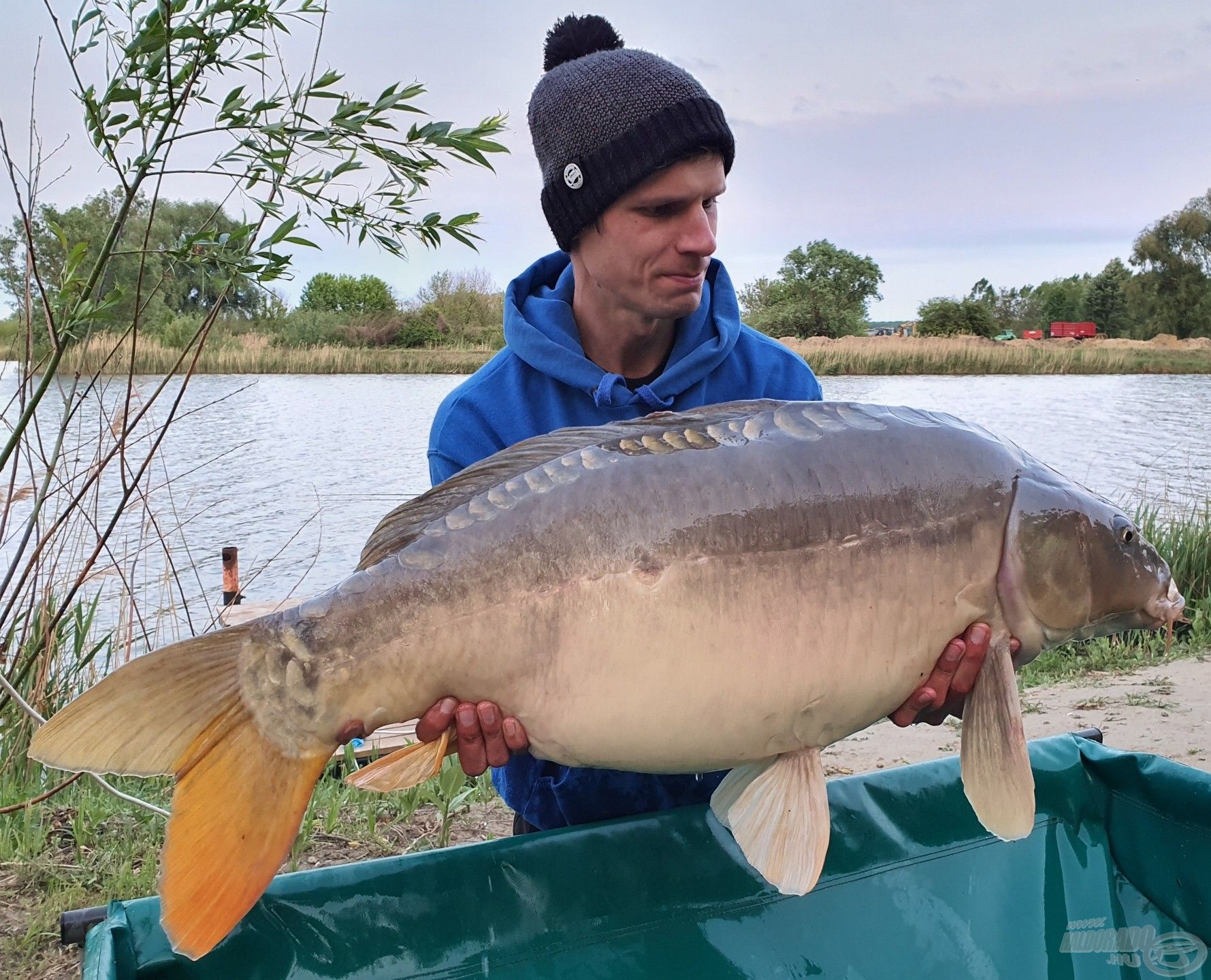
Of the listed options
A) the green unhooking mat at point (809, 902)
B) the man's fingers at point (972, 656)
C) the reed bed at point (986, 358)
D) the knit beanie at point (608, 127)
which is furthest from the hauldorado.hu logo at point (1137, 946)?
the reed bed at point (986, 358)

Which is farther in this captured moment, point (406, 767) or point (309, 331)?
point (309, 331)

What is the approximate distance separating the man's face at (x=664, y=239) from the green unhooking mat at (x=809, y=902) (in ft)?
2.90

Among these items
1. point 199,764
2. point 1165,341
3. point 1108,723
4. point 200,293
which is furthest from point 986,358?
point 199,764

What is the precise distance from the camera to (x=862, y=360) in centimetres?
2145

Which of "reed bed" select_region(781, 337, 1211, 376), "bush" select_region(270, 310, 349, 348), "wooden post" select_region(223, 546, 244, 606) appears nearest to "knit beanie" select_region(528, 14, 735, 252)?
"wooden post" select_region(223, 546, 244, 606)

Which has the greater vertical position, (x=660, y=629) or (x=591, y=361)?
(x=591, y=361)

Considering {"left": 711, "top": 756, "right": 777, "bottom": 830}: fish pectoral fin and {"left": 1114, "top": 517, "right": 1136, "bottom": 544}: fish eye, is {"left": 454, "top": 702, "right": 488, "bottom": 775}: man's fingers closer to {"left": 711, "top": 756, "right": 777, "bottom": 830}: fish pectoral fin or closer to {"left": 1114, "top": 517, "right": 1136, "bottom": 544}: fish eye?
{"left": 711, "top": 756, "right": 777, "bottom": 830}: fish pectoral fin

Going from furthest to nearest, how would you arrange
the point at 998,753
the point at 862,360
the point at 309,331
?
the point at 309,331 → the point at 862,360 → the point at 998,753

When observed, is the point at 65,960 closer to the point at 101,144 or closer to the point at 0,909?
the point at 0,909

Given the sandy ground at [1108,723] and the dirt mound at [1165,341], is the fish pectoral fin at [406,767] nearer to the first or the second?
the sandy ground at [1108,723]

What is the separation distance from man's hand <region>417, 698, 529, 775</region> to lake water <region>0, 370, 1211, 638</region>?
7.54 ft

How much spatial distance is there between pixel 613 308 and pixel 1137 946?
1466 mm

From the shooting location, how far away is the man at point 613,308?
1.79m

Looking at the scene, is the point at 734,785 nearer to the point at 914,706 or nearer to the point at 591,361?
the point at 914,706
